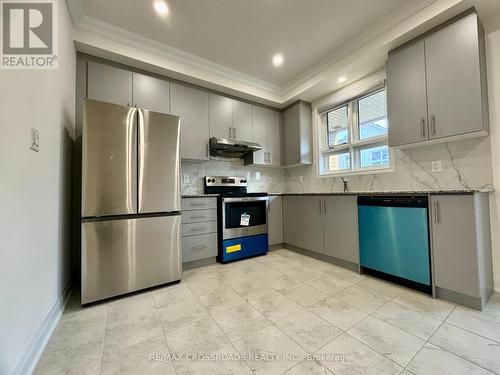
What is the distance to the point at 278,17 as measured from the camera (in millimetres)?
2107

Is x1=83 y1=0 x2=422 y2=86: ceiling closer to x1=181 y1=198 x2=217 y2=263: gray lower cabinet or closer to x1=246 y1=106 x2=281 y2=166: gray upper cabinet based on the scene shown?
x1=246 y1=106 x2=281 y2=166: gray upper cabinet

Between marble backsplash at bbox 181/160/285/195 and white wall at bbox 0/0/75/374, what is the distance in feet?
4.82

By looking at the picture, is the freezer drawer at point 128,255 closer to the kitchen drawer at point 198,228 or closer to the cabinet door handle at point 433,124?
the kitchen drawer at point 198,228

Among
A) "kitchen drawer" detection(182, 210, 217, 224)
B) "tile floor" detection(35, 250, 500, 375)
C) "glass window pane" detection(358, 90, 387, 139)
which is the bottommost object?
"tile floor" detection(35, 250, 500, 375)

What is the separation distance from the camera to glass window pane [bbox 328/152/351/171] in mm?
3207

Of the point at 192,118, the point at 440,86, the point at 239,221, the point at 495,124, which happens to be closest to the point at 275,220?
the point at 239,221

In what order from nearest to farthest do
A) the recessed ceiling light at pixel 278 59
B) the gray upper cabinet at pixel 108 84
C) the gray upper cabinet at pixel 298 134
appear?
the gray upper cabinet at pixel 108 84
the recessed ceiling light at pixel 278 59
the gray upper cabinet at pixel 298 134

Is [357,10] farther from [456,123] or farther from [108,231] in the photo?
[108,231]

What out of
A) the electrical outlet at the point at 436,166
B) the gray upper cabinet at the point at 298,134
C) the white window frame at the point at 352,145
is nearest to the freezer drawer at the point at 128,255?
the gray upper cabinet at the point at 298,134

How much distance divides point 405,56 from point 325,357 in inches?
108

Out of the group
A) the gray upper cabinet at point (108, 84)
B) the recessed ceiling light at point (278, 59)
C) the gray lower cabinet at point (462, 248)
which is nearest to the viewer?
Result: the gray lower cabinet at point (462, 248)

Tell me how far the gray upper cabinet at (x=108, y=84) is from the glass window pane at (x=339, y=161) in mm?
3014

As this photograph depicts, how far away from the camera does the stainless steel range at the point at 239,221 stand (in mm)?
2748

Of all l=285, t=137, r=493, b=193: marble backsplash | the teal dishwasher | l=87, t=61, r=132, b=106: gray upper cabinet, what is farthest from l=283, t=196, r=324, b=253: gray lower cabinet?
l=87, t=61, r=132, b=106: gray upper cabinet
